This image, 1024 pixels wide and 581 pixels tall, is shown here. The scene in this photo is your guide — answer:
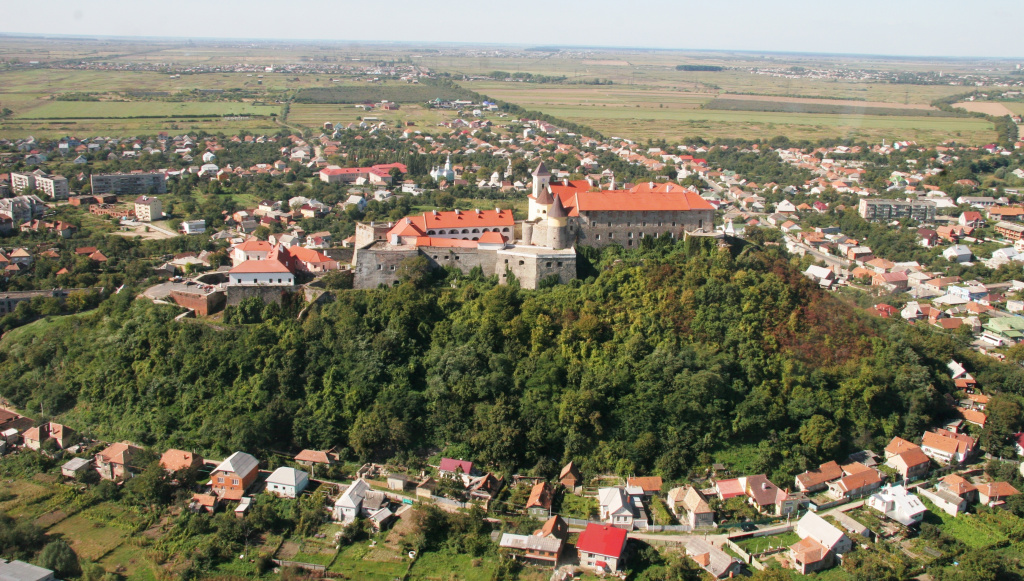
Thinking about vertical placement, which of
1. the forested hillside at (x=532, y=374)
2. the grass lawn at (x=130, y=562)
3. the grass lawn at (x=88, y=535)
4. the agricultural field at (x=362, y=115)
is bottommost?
the grass lawn at (x=130, y=562)

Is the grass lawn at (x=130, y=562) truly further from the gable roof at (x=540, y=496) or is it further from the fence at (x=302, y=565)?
the gable roof at (x=540, y=496)

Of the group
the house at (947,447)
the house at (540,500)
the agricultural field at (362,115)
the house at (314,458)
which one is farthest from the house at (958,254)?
the agricultural field at (362,115)

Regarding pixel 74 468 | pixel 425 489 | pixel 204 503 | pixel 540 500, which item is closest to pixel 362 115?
pixel 74 468

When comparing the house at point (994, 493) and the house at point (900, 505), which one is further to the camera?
the house at point (994, 493)

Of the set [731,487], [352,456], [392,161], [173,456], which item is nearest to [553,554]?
[731,487]

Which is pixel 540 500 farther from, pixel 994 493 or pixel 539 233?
pixel 994 493

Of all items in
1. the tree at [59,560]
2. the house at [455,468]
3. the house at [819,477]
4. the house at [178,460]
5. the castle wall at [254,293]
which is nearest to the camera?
the tree at [59,560]

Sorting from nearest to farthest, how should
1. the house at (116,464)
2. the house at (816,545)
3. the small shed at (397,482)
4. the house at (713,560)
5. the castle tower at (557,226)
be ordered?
the house at (713,560), the house at (816,545), the small shed at (397,482), the house at (116,464), the castle tower at (557,226)

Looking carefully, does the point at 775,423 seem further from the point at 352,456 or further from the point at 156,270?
the point at 156,270

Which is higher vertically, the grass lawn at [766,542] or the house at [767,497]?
the house at [767,497]
